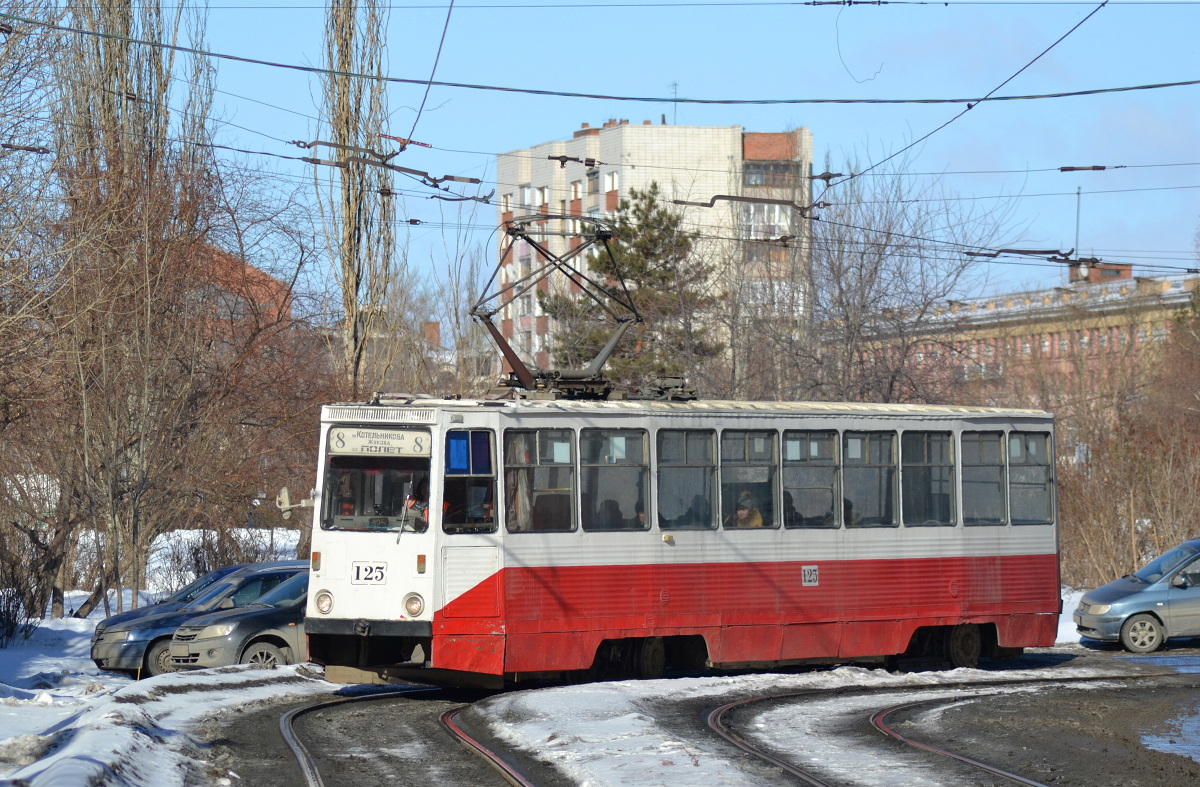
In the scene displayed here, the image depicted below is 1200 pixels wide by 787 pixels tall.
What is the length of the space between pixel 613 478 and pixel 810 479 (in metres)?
2.48

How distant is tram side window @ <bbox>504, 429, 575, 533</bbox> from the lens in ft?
43.2

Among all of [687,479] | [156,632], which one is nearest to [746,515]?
[687,479]

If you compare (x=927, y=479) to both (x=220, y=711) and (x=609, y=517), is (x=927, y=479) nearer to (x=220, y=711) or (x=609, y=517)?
(x=609, y=517)

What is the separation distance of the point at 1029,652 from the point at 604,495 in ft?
28.0

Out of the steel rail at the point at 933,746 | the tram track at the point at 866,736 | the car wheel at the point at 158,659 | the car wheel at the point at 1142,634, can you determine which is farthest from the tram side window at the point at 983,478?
the car wheel at the point at 158,659

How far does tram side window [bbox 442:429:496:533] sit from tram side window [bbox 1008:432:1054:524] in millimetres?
6756

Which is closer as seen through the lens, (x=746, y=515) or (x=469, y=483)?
(x=469, y=483)

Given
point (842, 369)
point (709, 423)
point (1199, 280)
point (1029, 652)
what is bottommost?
point (1029, 652)

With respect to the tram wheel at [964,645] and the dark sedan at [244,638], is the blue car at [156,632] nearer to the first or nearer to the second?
the dark sedan at [244,638]

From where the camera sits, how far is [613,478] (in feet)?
45.0

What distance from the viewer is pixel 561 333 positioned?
4119cm

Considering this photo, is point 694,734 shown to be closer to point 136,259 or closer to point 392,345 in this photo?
point 136,259

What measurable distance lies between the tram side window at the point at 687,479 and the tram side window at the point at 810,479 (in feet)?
3.23

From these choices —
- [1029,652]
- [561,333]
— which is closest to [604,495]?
[1029,652]
